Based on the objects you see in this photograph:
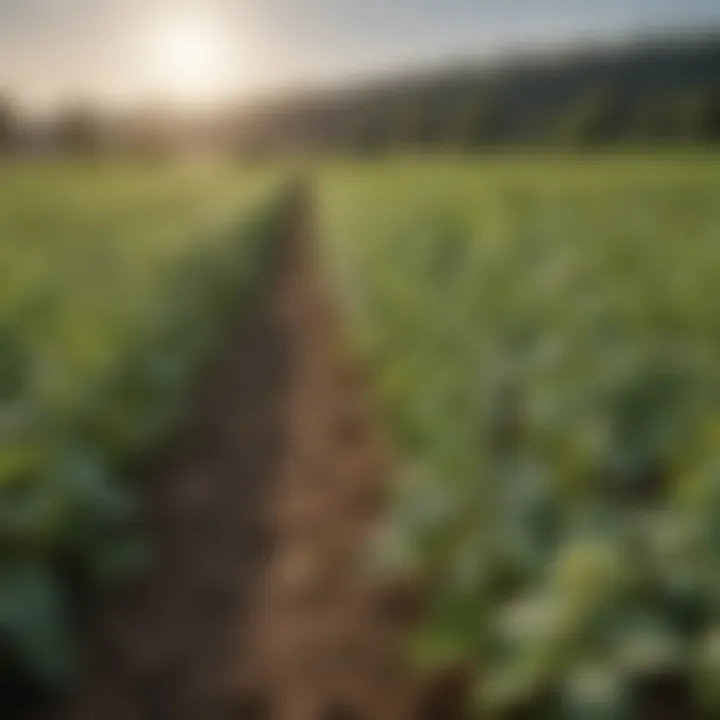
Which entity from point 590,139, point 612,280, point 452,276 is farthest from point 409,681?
point 452,276

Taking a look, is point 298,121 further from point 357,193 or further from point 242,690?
point 357,193

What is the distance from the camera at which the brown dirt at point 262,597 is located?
52.5 inches

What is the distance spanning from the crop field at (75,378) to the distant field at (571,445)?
1.64 ft

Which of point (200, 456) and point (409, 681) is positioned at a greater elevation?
point (200, 456)

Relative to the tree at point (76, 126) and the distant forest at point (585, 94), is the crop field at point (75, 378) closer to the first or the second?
the tree at point (76, 126)

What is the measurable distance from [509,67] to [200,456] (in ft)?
4.40

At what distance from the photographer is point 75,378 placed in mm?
1762

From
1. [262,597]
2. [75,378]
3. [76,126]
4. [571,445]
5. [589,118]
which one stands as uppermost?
[76,126]

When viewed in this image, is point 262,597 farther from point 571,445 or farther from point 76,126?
point 76,126

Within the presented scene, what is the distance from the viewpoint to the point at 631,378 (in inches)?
57.6

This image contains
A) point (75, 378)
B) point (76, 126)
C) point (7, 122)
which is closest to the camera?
point (7, 122)

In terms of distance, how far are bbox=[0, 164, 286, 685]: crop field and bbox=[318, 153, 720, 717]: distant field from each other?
500mm

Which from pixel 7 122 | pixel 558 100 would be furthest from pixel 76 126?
pixel 558 100

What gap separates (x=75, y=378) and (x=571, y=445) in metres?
0.93
